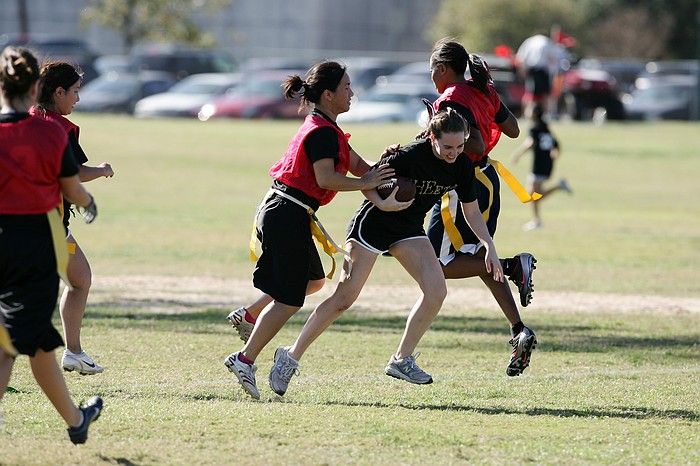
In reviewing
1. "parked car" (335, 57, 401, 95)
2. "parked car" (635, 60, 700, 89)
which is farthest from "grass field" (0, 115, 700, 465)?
"parked car" (635, 60, 700, 89)

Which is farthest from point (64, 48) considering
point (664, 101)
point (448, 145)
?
point (448, 145)

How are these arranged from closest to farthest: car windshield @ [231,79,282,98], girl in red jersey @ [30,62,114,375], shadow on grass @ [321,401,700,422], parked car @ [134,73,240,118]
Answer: shadow on grass @ [321,401,700,422] → girl in red jersey @ [30,62,114,375] → car windshield @ [231,79,282,98] → parked car @ [134,73,240,118]

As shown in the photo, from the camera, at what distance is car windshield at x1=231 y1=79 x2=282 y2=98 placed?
42.7 m

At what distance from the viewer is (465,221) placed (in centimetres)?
850

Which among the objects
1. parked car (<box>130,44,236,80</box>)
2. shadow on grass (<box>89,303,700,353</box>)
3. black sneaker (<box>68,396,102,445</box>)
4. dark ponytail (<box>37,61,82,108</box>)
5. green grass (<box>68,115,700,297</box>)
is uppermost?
dark ponytail (<box>37,61,82,108</box>)

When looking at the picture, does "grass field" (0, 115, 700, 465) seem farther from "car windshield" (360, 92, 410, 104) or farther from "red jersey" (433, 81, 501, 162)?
"car windshield" (360, 92, 410, 104)

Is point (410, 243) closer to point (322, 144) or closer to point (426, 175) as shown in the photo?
point (426, 175)

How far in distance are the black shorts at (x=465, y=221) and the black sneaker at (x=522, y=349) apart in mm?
693

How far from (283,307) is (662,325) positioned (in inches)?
193

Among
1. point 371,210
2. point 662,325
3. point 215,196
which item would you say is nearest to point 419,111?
point 215,196

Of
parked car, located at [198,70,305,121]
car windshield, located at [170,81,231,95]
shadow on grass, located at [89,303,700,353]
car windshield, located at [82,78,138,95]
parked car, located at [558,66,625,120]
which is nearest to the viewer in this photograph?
shadow on grass, located at [89,303,700,353]

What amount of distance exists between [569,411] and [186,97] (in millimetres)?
37611

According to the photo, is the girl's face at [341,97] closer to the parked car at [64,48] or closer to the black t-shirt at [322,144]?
the black t-shirt at [322,144]

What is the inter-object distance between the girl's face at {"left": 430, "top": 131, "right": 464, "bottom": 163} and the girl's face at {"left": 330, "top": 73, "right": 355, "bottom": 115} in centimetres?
53
